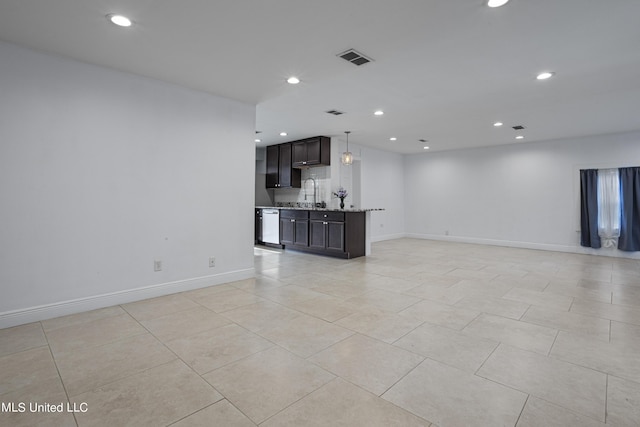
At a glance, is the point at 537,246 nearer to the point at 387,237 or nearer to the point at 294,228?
the point at 387,237

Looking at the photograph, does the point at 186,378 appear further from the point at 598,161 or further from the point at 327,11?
the point at 598,161

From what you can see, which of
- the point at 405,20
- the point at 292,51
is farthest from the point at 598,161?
the point at 292,51

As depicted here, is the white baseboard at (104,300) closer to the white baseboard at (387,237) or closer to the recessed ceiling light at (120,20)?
the recessed ceiling light at (120,20)

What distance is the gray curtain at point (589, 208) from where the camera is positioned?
21.2 ft

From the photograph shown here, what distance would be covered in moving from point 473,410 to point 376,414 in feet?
1.70

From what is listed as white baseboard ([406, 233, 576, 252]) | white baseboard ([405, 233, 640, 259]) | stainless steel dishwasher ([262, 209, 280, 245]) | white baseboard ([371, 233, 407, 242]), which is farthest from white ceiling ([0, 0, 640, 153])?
white baseboard ([371, 233, 407, 242])

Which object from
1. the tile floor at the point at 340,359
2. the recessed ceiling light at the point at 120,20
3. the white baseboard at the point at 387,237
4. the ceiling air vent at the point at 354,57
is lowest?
the tile floor at the point at 340,359

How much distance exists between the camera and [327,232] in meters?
6.10

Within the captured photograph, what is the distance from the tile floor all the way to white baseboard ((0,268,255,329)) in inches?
3.5

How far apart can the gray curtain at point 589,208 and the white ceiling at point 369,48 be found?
2.18 metres

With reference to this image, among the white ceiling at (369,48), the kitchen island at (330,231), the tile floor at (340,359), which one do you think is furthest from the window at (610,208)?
the kitchen island at (330,231)

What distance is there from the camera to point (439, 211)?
8.87 metres

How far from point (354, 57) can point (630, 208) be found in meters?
6.71

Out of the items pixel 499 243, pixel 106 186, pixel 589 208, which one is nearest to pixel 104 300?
pixel 106 186
